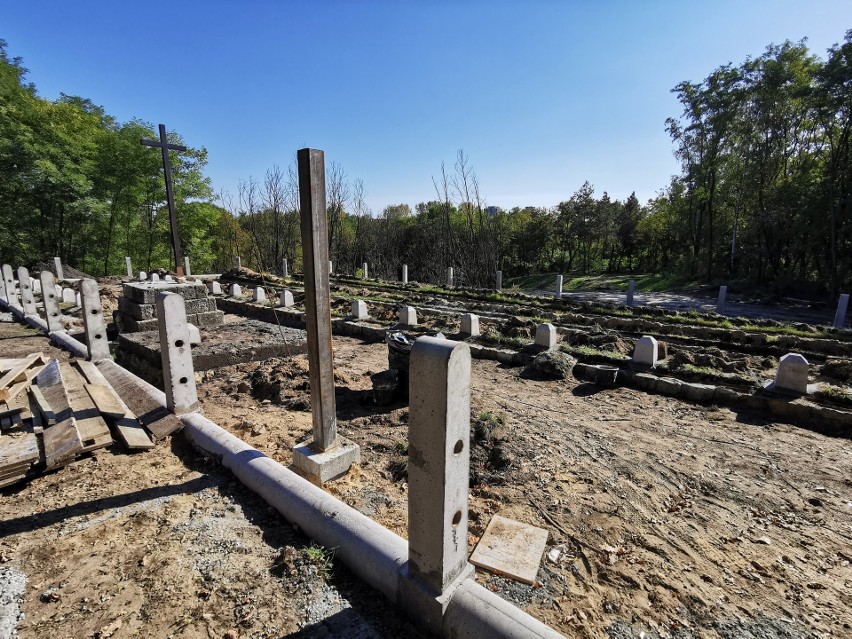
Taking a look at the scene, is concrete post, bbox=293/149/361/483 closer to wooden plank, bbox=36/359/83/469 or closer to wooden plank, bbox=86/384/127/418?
wooden plank, bbox=36/359/83/469

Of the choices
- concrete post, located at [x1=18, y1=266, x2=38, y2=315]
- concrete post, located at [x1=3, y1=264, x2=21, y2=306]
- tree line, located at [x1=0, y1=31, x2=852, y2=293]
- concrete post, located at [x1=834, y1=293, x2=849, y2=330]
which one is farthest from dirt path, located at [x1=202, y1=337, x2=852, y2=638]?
tree line, located at [x1=0, y1=31, x2=852, y2=293]

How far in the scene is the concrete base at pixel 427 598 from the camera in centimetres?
174

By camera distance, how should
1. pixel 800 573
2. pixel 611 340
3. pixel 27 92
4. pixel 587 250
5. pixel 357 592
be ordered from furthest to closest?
pixel 587 250 < pixel 27 92 < pixel 611 340 < pixel 800 573 < pixel 357 592

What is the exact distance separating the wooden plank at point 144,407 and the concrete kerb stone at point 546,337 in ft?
17.3

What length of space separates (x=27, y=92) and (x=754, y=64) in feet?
117

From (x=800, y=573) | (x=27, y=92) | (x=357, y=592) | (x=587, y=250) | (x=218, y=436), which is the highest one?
(x=27, y=92)

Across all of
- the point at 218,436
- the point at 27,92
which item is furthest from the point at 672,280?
the point at 27,92

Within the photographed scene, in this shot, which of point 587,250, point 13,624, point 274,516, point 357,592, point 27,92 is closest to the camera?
point 13,624

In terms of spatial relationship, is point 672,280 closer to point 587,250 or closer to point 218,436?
point 587,250

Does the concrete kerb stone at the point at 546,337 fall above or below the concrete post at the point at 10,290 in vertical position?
below

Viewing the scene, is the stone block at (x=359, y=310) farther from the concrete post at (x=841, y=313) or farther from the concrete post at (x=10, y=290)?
the concrete post at (x=841, y=313)

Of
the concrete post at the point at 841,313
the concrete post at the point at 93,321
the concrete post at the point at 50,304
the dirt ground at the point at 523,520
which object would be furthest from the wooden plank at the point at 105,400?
the concrete post at the point at 841,313

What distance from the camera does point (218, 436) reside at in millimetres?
3371

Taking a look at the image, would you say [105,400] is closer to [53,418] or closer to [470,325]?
[53,418]
